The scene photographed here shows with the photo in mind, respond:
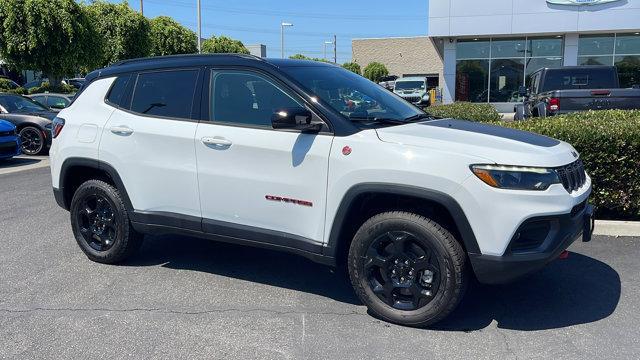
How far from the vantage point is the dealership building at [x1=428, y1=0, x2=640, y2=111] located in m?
21.9

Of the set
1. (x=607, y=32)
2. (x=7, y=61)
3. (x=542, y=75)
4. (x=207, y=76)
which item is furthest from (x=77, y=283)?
(x=607, y=32)

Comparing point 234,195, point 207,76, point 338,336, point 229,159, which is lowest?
point 338,336

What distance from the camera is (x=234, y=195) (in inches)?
166

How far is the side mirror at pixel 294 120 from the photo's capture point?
3.75 metres

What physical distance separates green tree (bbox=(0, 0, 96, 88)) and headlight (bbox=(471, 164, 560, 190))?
60.3 feet

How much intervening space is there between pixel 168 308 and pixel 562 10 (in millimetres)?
22136

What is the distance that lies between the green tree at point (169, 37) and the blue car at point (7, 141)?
61.1ft

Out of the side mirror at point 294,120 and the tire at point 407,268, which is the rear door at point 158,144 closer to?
the side mirror at point 294,120

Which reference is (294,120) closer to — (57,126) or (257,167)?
(257,167)

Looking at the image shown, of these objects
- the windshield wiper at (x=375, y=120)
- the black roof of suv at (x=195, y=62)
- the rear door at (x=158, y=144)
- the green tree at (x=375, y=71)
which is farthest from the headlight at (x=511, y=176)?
the green tree at (x=375, y=71)

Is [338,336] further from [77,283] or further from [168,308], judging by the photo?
[77,283]

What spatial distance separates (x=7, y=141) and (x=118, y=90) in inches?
298

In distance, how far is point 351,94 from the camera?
4.44m

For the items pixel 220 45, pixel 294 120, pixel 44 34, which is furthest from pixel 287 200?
pixel 220 45
